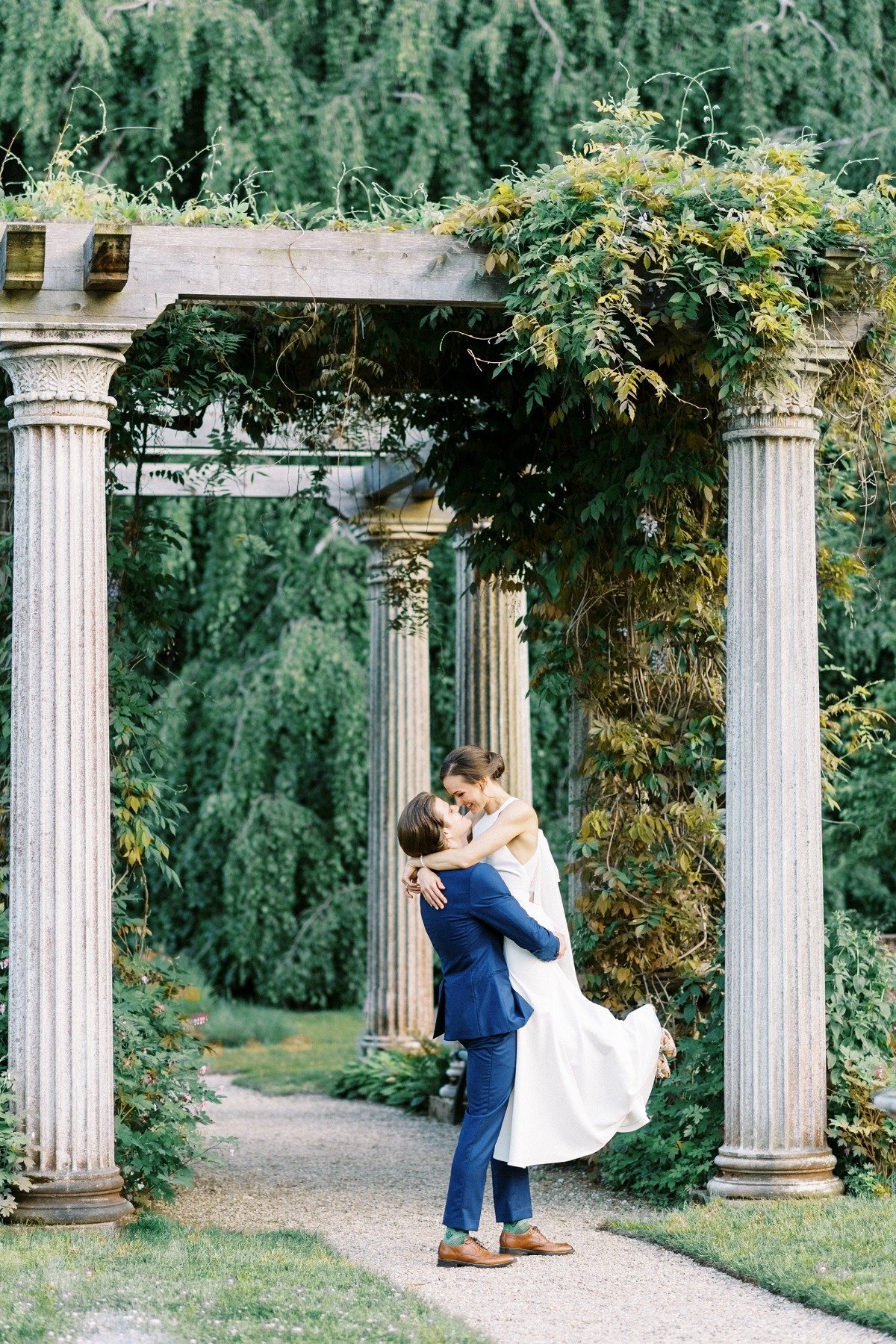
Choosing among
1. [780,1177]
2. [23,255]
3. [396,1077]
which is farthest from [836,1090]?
[396,1077]

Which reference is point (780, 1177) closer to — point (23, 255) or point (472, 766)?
point (472, 766)

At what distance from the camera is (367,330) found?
761 centimetres

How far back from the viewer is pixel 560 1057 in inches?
244

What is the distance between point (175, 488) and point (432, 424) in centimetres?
282

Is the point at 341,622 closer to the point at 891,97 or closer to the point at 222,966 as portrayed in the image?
the point at 222,966

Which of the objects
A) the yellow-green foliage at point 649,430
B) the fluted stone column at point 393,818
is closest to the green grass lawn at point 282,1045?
the fluted stone column at point 393,818

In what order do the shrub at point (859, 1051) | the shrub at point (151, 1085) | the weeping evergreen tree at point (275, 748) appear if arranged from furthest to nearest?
the weeping evergreen tree at point (275, 748)
the shrub at point (151, 1085)
the shrub at point (859, 1051)

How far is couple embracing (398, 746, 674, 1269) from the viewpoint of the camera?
19.9 ft

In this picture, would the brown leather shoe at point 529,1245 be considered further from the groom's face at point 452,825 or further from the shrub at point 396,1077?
the shrub at point 396,1077

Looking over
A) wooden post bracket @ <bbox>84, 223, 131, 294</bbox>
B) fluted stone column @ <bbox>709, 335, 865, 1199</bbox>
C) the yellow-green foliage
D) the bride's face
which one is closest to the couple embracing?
the bride's face

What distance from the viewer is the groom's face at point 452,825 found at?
19.9 feet

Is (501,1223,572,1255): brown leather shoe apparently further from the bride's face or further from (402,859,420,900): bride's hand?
the bride's face

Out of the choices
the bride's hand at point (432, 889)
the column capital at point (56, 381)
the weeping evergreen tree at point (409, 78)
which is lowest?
the bride's hand at point (432, 889)

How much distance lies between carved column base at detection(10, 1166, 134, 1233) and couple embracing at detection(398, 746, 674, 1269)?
1.21 m
